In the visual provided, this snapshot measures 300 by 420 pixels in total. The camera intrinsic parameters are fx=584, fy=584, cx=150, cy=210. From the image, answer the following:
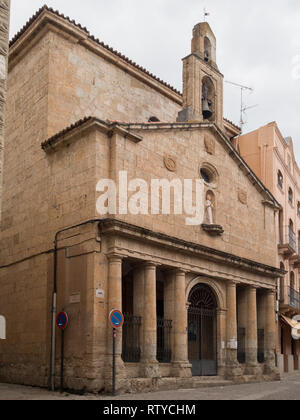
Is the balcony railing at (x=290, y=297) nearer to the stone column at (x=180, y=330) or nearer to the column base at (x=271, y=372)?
the column base at (x=271, y=372)

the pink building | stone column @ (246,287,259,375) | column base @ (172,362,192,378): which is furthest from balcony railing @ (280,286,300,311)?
column base @ (172,362,192,378)

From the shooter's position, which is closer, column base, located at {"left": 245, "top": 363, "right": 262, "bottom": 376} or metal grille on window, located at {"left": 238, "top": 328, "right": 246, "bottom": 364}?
column base, located at {"left": 245, "top": 363, "right": 262, "bottom": 376}

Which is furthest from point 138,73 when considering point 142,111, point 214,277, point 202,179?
point 214,277

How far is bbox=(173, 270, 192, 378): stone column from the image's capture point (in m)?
18.4

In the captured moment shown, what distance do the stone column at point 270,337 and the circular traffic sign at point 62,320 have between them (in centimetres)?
1003

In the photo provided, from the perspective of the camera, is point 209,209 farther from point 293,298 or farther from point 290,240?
point 293,298

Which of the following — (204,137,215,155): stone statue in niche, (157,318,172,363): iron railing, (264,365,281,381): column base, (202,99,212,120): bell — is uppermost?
(202,99,212,120): bell

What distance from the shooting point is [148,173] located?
1864 cm

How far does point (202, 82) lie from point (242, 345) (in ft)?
A: 34.7

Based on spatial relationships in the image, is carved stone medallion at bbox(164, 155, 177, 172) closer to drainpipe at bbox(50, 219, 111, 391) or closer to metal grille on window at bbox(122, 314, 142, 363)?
drainpipe at bbox(50, 219, 111, 391)

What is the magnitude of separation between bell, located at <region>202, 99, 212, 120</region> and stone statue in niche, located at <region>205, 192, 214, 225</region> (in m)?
3.81

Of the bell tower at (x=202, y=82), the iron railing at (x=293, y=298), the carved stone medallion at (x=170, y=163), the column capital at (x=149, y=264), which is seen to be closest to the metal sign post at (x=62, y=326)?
the column capital at (x=149, y=264)

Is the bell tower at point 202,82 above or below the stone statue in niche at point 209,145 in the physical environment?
above

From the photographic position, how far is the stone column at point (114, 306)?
1576 centimetres
